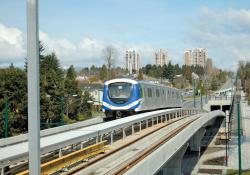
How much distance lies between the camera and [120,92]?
97.3ft

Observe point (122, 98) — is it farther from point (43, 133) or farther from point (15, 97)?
point (15, 97)

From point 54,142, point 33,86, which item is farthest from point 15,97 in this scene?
point 33,86

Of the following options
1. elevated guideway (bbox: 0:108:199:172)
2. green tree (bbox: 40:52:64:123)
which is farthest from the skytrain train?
green tree (bbox: 40:52:64:123)

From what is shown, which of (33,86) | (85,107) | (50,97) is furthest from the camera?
(85,107)

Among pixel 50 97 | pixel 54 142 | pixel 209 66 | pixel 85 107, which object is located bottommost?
pixel 85 107

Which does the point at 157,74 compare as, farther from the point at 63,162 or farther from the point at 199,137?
the point at 63,162

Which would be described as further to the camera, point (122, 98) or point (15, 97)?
point (15, 97)

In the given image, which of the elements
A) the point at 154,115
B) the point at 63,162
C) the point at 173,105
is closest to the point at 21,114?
the point at 154,115

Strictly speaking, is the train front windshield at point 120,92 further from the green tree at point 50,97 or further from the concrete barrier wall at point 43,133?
the green tree at point 50,97

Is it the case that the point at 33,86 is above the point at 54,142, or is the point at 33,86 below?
above

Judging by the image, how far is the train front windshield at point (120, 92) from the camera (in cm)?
2942

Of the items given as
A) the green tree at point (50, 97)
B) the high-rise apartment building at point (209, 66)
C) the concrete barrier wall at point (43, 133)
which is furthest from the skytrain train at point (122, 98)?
the high-rise apartment building at point (209, 66)

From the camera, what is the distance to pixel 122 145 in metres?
18.5

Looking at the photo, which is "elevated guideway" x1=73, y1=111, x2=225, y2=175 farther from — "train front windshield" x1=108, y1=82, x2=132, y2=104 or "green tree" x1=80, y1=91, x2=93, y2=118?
"green tree" x1=80, y1=91, x2=93, y2=118
